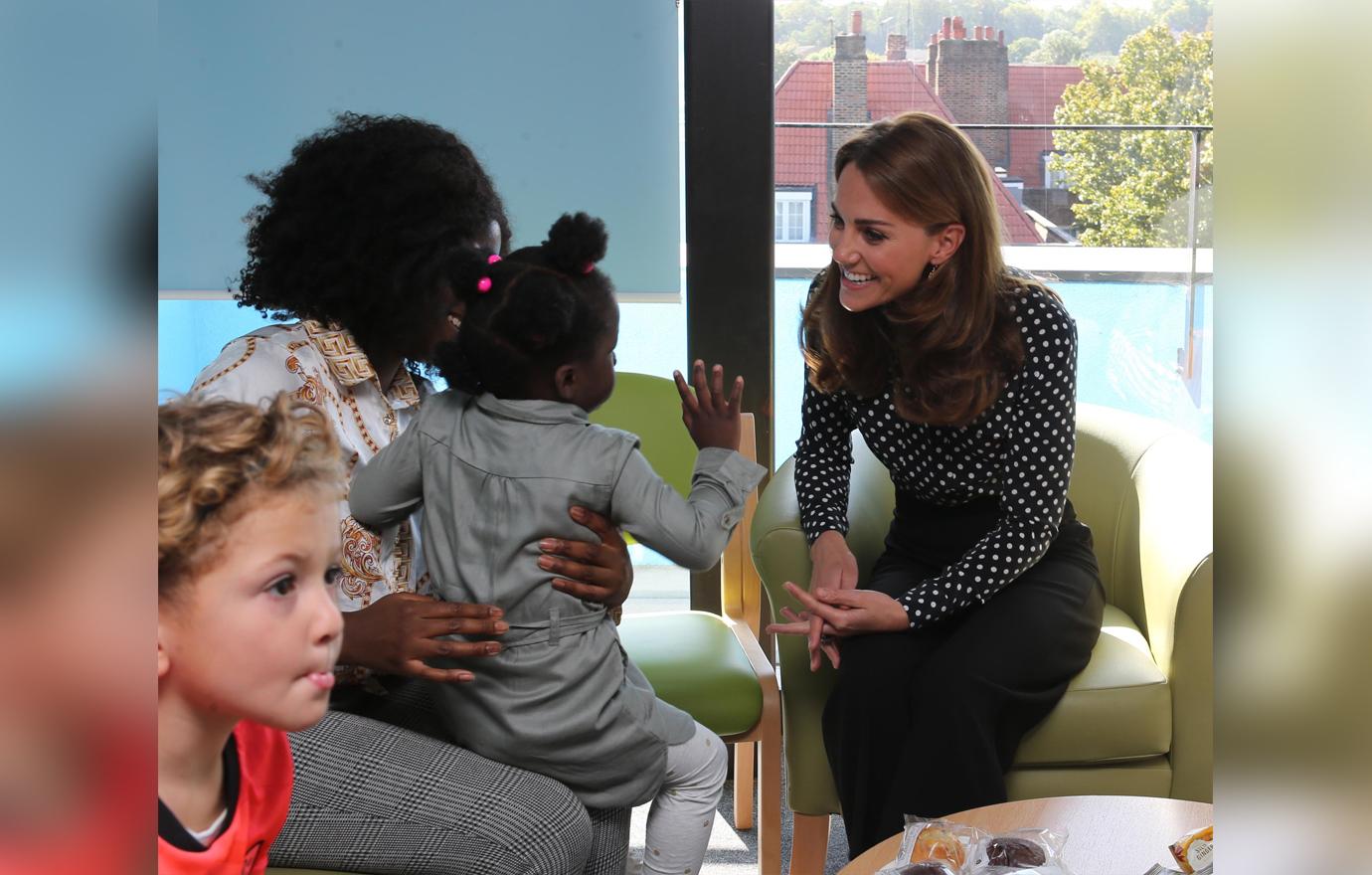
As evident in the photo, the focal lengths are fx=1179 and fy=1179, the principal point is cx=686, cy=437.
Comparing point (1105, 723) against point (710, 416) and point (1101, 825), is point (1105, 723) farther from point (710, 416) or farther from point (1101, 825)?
point (710, 416)

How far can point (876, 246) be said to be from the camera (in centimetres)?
136

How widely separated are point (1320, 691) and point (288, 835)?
33.3 inches

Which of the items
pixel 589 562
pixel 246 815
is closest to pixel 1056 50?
pixel 589 562

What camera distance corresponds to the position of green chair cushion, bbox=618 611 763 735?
1.43m

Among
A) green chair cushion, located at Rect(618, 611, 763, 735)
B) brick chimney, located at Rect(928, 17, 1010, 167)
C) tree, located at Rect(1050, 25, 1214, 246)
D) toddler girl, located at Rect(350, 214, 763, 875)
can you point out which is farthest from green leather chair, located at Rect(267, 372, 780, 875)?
tree, located at Rect(1050, 25, 1214, 246)

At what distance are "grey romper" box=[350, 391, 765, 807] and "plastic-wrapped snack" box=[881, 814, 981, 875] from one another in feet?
A: 0.98

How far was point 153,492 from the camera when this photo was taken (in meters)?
0.15

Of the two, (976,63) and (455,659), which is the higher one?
(976,63)

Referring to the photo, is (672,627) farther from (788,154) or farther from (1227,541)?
(1227,541)

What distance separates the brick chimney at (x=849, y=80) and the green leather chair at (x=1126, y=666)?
0.81m

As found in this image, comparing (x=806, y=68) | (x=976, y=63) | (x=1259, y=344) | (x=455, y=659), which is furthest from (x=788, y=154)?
(x=1259, y=344)

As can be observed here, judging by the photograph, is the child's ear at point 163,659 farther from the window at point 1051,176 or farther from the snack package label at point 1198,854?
the window at point 1051,176

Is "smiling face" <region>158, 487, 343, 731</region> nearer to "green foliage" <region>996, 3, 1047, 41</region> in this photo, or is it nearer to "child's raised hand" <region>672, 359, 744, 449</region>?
"child's raised hand" <region>672, 359, 744, 449</region>

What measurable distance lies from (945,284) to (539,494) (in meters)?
0.62
